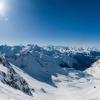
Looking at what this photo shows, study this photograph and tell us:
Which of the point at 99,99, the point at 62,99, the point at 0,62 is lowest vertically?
the point at 62,99

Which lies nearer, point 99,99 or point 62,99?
point 99,99

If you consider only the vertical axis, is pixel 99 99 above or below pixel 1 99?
below

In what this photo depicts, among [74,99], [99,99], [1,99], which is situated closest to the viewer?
[1,99]

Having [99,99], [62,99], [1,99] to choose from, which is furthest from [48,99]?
[1,99]

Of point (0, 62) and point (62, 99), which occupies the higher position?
point (0, 62)

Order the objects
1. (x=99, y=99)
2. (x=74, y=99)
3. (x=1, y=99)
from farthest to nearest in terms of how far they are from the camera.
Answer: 1. (x=74, y=99)
2. (x=99, y=99)
3. (x=1, y=99)

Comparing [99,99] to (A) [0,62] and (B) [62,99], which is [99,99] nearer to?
(B) [62,99]

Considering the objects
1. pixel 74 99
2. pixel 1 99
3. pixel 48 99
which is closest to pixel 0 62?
pixel 48 99

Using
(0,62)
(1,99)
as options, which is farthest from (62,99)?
(1,99)

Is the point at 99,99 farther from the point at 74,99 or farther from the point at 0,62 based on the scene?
the point at 0,62
